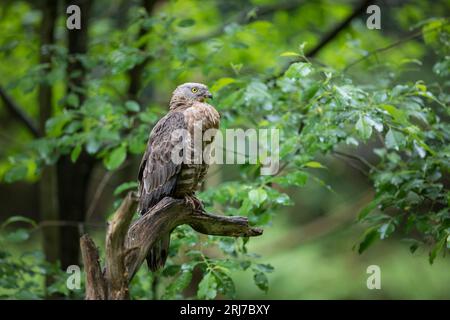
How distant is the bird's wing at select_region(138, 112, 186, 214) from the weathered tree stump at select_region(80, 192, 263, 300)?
Result: 0.36 metres

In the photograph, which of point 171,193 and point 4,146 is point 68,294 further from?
point 4,146

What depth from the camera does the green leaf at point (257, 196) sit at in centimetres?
419

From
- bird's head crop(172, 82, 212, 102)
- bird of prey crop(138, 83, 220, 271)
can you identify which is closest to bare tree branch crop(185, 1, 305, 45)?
bird's head crop(172, 82, 212, 102)

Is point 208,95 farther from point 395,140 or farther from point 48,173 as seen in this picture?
point 48,173

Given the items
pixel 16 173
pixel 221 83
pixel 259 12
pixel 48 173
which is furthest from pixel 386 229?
pixel 48 173

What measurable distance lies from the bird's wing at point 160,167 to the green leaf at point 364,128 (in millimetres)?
1225

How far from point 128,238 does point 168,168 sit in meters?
0.89

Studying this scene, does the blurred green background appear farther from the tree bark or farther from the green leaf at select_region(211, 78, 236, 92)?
the green leaf at select_region(211, 78, 236, 92)

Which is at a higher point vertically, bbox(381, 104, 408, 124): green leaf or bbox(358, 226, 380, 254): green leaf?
bbox(381, 104, 408, 124): green leaf

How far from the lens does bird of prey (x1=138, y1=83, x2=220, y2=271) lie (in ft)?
14.1

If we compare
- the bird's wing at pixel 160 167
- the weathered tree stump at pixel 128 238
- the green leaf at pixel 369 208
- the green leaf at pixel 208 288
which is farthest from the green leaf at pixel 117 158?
the green leaf at pixel 369 208

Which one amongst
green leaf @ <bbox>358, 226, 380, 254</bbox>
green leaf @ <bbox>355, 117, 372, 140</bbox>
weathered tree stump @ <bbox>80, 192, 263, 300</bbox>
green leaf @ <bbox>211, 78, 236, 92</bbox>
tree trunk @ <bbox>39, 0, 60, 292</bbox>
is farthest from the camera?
tree trunk @ <bbox>39, 0, 60, 292</bbox>
